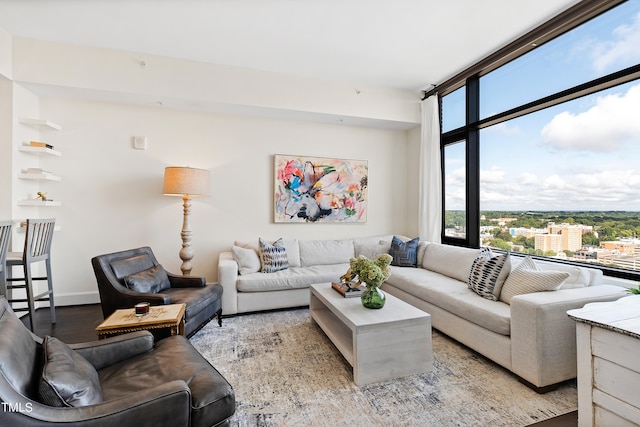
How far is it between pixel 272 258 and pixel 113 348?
2153 mm

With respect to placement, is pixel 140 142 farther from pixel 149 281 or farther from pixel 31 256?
pixel 149 281

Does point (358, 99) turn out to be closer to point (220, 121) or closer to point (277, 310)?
point (220, 121)

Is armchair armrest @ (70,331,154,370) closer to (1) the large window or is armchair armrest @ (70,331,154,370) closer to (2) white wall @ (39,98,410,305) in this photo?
(2) white wall @ (39,98,410,305)

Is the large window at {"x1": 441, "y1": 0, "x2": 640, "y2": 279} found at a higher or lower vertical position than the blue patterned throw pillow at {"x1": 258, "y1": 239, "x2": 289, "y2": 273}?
higher

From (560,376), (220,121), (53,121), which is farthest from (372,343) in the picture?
(53,121)

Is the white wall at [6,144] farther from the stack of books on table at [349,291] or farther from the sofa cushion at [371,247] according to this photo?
the sofa cushion at [371,247]

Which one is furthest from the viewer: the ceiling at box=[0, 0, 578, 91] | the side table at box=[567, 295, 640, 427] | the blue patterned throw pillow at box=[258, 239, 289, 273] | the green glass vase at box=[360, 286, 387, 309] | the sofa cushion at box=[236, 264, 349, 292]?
the blue patterned throw pillow at box=[258, 239, 289, 273]

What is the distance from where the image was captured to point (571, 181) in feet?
8.98

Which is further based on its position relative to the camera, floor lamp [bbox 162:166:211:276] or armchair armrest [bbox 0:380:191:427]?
floor lamp [bbox 162:166:211:276]

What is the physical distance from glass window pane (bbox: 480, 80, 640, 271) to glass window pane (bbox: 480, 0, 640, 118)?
192 mm

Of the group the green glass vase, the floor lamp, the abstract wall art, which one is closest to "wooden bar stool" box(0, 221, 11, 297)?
the floor lamp

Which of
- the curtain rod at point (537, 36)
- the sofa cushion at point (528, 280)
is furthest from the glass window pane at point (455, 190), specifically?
the sofa cushion at point (528, 280)

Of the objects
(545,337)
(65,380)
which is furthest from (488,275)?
(65,380)

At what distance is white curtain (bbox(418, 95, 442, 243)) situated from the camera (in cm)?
414
